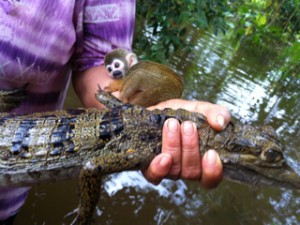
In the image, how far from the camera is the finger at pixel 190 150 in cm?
186

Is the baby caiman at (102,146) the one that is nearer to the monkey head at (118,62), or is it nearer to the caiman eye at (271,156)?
the caiman eye at (271,156)

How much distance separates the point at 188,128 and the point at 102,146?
0.47m

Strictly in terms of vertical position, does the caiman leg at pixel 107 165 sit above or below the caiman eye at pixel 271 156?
below

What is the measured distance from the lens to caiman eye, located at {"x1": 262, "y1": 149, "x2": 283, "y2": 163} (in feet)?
6.36

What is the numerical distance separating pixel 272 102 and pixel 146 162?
20.7ft

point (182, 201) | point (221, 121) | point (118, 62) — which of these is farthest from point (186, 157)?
point (182, 201)

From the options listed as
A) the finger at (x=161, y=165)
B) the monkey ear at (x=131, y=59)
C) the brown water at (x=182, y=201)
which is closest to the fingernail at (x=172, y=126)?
the finger at (x=161, y=165)

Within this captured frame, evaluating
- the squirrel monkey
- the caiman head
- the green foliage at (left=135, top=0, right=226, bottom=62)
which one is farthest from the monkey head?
the caiman head

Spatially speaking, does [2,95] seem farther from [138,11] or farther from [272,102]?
[272,102]

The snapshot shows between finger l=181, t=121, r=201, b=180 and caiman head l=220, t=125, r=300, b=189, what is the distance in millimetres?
157

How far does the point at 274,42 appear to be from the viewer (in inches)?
518

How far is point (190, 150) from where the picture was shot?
188 cm

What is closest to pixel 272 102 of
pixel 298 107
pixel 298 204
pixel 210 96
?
pixel 298 107

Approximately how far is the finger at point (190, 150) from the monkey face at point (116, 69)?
40.4 inches
